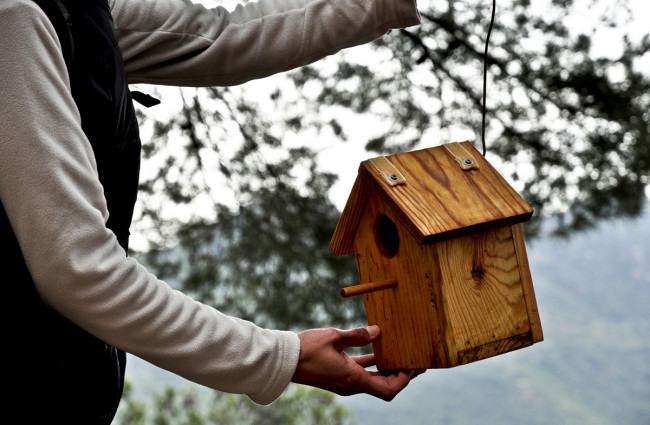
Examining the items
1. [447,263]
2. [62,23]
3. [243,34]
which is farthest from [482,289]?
[62,23]

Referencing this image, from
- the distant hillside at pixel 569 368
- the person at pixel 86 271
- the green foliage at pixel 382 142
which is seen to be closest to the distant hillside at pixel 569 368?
the distant hillside at pixel 569 368

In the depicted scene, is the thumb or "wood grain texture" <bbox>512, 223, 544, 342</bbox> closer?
the thumb

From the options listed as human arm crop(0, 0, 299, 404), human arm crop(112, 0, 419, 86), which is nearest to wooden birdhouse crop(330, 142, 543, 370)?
human arm crop(112, 0, 419, 86)

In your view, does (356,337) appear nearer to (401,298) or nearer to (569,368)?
(401,298)

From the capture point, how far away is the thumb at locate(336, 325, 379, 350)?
1373mm

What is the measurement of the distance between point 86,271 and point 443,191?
0.74 m

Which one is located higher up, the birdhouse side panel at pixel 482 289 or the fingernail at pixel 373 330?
the birdhouse side panel at pixel 482 289

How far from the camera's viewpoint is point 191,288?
3.71 meters

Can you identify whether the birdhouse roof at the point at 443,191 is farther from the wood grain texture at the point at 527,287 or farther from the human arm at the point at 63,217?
the human arm at the point at 63,217

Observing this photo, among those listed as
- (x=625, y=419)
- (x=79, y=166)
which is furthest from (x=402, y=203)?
(x=625, y=419)

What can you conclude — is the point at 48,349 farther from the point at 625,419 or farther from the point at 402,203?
the point at 625,419

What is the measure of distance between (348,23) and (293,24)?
119 mm

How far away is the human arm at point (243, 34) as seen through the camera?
5.14ft

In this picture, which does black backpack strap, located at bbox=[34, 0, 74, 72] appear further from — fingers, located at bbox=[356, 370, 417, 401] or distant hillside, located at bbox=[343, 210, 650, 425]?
distant hillside, located at bbox=[343, 210, 650, 425]
